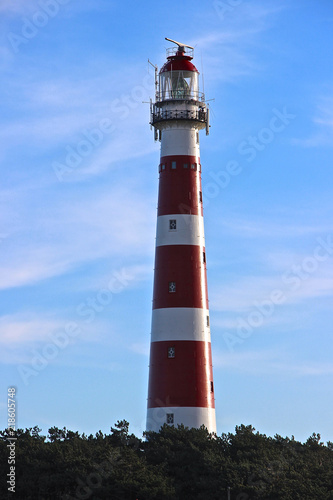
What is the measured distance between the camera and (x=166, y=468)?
5844cm

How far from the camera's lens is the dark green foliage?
182 ft

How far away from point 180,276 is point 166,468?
11680 mm

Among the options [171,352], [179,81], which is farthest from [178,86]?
[171,352]

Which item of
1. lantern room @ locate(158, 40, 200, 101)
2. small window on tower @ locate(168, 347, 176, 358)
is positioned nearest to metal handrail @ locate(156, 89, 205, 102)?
lantern room @ locate(158, 40, 200, 101)

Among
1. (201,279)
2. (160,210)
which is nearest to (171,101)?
(160,210)

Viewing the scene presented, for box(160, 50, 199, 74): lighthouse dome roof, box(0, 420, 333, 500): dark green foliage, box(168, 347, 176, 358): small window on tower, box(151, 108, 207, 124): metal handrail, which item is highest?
box(160, 50, 199, 74): lighthouse dome roof

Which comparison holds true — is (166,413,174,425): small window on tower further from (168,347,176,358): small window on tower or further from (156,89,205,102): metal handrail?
(156,89,205,102): metal handrail

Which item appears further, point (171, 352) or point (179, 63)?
point (179, 63)

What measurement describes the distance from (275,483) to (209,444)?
5502 millimetres

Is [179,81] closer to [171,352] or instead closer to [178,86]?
[178,86]

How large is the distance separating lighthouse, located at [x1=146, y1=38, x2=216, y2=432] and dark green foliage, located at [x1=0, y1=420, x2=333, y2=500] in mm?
2067

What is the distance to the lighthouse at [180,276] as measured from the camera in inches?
2491

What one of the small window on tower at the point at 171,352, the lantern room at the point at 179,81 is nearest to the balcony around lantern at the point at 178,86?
the lantern room at the point at 179,81

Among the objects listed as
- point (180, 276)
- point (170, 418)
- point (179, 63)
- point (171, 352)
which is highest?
point (179, 63)
